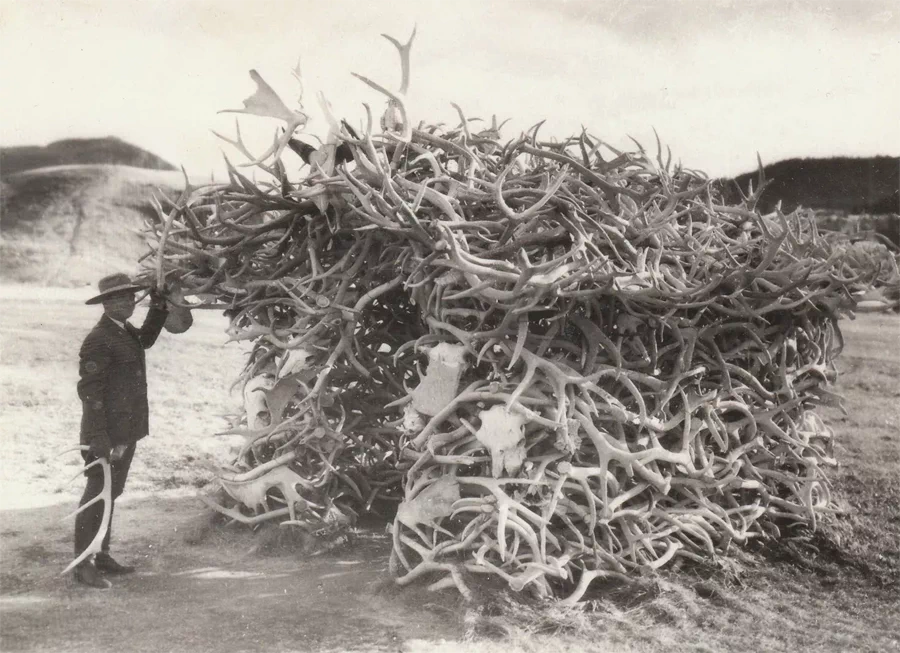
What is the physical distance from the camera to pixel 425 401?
169 inches

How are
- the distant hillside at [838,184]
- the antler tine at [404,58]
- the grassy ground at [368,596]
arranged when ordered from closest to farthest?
the grassy ground at [368,596], the antler tine at [404,58], the distant hillside at [838,184]

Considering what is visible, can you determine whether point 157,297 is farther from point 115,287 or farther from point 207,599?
point 207,599

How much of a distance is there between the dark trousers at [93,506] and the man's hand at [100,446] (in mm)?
92

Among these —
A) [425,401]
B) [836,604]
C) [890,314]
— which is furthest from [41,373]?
[890,314]

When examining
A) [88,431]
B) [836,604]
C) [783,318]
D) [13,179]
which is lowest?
[836,604]

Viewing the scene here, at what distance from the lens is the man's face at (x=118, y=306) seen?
4.93 metres

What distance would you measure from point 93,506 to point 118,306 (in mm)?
1272

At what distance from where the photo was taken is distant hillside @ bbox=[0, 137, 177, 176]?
38.6ft

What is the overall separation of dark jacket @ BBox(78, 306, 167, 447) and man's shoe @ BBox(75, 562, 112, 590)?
732 millimetres

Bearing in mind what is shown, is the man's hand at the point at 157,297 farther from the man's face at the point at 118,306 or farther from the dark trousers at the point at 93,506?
the dark trousers at the point at 93,506

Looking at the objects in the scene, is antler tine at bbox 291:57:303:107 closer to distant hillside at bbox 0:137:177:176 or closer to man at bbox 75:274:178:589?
man at bbox 75:274:178:589

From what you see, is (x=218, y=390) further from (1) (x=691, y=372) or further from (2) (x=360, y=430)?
(1) (x=691, y=372)

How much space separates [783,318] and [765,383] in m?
0.44

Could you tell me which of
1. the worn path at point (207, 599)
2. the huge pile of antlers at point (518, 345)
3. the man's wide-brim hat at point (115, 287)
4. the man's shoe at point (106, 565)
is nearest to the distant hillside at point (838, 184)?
the huge pile of antlers at point (518, 345)
